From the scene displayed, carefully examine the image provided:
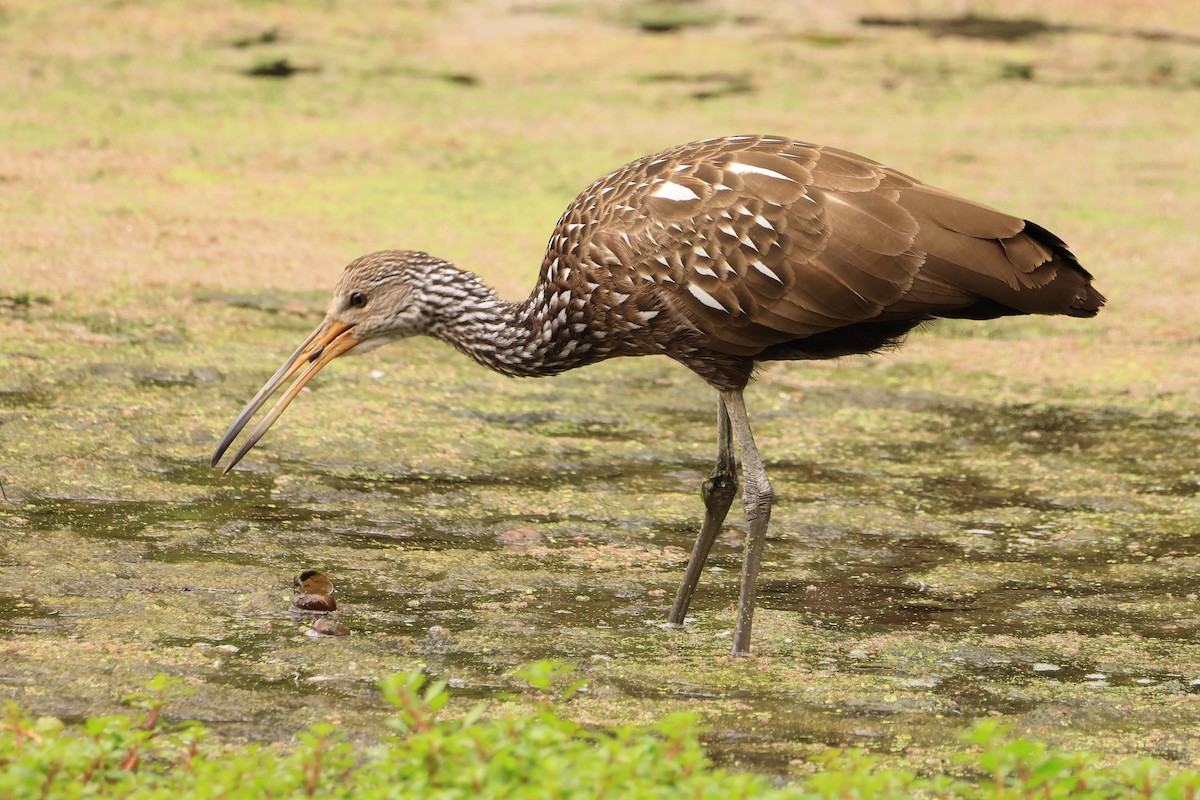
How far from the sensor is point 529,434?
6430 millimetres

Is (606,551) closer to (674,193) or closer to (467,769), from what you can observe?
(674,193)

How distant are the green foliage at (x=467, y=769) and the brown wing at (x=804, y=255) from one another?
5.42 ft

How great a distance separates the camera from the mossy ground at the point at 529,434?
441cm

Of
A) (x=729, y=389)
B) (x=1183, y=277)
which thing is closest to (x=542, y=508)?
(x=729, y=389)

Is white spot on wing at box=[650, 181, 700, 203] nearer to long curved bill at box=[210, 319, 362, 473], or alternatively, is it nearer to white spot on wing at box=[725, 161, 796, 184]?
white spot on wing at box=[725, 161, 796, 184]

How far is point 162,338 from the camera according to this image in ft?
23.2

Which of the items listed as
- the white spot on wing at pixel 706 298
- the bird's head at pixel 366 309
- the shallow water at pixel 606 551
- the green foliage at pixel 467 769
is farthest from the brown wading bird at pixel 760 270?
the green foliage at pixel 467 769

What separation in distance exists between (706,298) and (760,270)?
0.57 feet

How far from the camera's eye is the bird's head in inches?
203

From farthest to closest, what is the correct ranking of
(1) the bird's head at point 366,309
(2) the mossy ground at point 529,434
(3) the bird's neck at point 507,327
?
(1) the bird's head at point 366,309, (3) the bird's neck at point 507,327, (2) the mossy ground at point 529,434

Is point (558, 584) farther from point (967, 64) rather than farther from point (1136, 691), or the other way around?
point (967, 64)

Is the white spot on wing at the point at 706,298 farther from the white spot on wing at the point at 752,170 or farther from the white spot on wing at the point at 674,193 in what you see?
the white spot on wing at the point at 752,170

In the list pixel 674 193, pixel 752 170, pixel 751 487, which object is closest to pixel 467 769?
pixel 751 487

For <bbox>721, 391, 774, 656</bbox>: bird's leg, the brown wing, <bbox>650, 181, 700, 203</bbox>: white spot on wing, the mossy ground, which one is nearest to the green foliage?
the mossy ground
